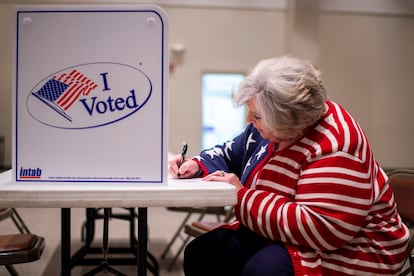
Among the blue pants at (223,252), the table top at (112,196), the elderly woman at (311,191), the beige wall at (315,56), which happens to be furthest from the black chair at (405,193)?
the beige wall at (315,56)

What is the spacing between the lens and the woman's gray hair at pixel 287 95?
1171 mm

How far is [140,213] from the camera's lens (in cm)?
124

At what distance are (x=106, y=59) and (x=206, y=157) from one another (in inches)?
26.5

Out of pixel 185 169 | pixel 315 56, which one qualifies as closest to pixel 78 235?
pixel 185 169

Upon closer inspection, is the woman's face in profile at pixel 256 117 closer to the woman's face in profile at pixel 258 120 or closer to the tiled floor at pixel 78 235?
the woman's face in profile at pixel 258 120

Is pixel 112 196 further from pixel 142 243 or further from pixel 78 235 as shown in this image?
pixel 78 235

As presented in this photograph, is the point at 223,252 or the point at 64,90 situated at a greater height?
the point at 64,90

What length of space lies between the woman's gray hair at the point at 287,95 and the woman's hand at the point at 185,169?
1.22 ft

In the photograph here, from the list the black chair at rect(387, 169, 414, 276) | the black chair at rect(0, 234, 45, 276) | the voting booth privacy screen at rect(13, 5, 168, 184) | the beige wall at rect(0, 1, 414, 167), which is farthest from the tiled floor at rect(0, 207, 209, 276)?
the beige wall at rect(0, 1, 414, 167)

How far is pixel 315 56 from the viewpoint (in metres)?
7.72

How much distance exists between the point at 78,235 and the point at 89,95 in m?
3.78

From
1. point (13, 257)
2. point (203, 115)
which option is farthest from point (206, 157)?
point (203, 115)

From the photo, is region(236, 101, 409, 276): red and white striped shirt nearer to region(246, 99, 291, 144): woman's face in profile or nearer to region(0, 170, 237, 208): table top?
region(246, 99, 291, 144): woman's face in profile

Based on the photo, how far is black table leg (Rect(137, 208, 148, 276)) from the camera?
1.21 m
